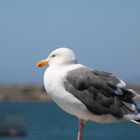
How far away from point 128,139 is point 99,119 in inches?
1608

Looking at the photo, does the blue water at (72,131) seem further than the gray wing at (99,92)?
Yes

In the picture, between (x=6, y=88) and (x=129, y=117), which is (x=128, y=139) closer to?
(x=129, y=117)

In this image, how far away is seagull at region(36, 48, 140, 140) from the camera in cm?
670

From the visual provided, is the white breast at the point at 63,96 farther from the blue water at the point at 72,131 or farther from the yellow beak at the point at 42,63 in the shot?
the blue water at the point at 72,131

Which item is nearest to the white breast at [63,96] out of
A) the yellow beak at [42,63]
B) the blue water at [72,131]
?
the yellow beak at [42,63]

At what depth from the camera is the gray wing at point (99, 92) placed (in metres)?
6.70

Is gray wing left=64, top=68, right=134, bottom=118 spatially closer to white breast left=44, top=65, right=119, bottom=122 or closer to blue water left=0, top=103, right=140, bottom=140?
white breast left=44, top=65, right=119, bottom=122

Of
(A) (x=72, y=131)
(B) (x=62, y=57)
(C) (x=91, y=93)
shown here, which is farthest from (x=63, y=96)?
(A) (x=72, y=131)

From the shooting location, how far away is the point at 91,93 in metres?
6.76

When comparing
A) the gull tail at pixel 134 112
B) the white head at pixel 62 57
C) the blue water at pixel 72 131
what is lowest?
the blue water at pixel 72 131

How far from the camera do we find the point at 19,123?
5800cm

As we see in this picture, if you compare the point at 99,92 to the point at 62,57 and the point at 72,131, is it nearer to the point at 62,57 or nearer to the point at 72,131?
the point at 62,57

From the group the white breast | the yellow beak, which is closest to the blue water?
the yellow beak

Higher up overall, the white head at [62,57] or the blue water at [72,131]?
the white head at [62,57]
